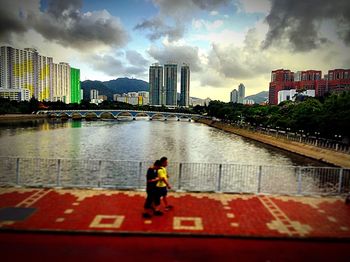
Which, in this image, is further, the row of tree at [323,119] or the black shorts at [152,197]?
the row of tree at [323,119]

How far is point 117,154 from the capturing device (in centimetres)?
3644

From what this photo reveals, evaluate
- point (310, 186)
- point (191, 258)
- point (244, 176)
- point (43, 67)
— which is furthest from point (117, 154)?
point (43, 67)

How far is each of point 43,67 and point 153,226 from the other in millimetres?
205344

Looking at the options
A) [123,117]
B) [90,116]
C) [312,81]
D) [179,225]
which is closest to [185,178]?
[179,225]

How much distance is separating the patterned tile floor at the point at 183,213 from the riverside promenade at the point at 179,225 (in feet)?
0.08

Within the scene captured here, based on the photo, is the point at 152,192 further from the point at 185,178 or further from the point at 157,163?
the point at 185,178

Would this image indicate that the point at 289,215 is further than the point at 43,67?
No

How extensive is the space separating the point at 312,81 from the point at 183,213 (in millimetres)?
165752

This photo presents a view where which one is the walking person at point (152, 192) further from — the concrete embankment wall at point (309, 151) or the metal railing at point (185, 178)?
the concrete embankment wall at point (309, 151)

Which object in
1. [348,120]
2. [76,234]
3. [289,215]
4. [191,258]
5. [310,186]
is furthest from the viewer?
[348,120]

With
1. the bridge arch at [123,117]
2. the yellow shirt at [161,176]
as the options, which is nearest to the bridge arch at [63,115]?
the bridge arch at [123,117]

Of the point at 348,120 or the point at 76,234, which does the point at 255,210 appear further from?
the point at 348,120

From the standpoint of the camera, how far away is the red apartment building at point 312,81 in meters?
143

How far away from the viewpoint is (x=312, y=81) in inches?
6181
